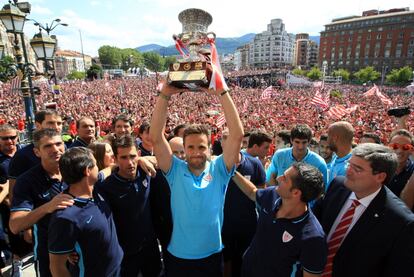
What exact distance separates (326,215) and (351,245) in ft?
1.18

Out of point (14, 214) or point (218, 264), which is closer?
point (14, 214)

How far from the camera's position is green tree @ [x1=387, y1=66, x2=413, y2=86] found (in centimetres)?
6425

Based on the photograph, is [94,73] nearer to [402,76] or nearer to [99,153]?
[402,76]

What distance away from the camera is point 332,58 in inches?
3846

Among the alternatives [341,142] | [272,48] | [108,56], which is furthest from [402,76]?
[108,56]

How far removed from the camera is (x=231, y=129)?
2660 millimetres

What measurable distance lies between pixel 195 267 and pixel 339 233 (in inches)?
54.4

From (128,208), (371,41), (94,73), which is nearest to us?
(128,208)

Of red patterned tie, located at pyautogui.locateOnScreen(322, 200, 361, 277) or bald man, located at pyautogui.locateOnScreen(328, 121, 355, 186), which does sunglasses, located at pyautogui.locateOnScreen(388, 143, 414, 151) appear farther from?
red patterned tie, located at pyautogui.locateOnScreen(322, 200, 361, 277)

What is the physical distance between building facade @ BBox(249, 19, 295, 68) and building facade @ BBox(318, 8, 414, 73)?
51.5 m

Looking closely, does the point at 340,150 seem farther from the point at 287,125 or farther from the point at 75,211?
the point at 287,125

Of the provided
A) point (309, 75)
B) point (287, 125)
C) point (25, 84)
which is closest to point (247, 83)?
point (309, 75)

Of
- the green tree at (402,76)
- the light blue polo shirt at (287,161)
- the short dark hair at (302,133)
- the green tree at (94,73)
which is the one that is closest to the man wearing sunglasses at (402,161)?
the light blue polo shirt at (287,161)

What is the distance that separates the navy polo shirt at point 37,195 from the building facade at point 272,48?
152969 mm
